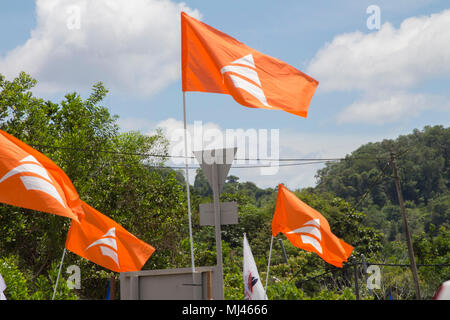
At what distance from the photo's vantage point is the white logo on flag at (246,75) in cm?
727

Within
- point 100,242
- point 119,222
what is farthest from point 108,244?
point 119,222

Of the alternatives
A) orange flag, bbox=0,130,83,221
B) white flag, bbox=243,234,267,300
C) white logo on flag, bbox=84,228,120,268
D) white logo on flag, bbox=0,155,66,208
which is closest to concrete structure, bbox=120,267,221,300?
orange flag, bbox=0,130,83,221

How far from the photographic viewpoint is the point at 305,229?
1198 centimetres

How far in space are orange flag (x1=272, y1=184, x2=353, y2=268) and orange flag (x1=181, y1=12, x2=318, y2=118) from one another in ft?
15.6

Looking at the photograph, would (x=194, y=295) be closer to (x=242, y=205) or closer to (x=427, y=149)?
(x=242, y=205)

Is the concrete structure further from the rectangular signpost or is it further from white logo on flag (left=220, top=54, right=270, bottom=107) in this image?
white logo on flag (left=220, top=54, right=270, bottom=107)

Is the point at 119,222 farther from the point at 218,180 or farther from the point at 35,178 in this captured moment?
the point at 218,180

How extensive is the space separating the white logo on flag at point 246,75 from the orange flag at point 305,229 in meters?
5.03

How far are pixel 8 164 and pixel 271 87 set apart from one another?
11.9 feet

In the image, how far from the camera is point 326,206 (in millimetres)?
44125

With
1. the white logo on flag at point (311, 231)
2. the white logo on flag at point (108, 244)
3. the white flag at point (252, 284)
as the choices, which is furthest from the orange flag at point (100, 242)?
the white logo on flag at point (311, 231)

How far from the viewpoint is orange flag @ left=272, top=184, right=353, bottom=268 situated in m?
12.0

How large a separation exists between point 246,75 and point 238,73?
0.13 m

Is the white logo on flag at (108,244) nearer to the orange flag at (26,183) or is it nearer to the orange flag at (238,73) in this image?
the orange flag at (26,183)
